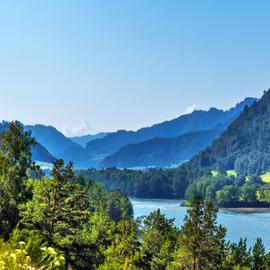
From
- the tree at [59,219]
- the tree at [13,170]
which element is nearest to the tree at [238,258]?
the tree at [59,219]

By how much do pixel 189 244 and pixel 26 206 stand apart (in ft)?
71.7

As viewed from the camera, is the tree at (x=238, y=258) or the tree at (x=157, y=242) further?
the tree at (x=238, y=258)

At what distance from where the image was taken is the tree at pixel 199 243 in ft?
190

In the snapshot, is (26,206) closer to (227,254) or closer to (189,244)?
(189,244)

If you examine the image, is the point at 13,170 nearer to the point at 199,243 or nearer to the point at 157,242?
the point at 199,243

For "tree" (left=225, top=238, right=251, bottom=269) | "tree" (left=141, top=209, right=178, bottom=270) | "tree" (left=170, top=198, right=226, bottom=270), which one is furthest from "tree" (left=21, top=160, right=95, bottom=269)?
"tree" (left=225, top=238, right=251, bottom=269)

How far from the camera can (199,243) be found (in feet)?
192

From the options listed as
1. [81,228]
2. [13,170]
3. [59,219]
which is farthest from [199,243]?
[13,170]

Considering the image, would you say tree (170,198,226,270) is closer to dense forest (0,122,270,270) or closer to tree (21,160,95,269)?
dense forest (0,122,270,270)

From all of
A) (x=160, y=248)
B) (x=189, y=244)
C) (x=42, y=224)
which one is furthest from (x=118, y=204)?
(x=42, y=224)

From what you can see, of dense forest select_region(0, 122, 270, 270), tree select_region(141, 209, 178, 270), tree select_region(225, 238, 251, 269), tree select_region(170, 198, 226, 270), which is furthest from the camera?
tree select_region(225, 238, 251, 269)

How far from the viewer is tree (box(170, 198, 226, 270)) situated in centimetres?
5781

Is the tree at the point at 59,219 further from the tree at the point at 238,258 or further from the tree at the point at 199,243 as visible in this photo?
the tree at the point at 238,258

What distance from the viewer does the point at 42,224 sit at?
46.3m
